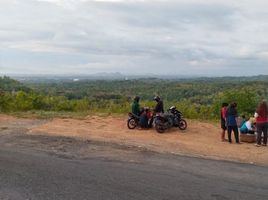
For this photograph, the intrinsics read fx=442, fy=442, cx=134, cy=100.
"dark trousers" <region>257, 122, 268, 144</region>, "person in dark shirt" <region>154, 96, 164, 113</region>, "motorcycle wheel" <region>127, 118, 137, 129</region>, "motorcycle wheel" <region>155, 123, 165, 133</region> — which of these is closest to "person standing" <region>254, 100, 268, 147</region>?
"dark trousers" <region>257, 122, 268, 144</region>

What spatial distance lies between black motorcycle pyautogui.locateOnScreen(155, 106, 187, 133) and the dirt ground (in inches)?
8.4

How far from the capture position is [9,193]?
866cm

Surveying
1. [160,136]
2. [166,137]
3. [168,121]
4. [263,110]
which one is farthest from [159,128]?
[263,110]

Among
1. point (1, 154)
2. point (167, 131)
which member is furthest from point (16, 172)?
point (167, 131)

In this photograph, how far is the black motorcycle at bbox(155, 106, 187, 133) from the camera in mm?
17625

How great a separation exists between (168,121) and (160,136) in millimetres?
1352

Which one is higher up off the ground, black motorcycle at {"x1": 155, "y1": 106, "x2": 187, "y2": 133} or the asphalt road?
black motorcycle at {"x1": 155, "y1": 106, "x2": 187, "y2": 133}

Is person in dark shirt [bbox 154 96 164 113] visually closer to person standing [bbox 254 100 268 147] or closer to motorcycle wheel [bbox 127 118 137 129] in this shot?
motorcycle wheel [bbox 127 118 137 129]

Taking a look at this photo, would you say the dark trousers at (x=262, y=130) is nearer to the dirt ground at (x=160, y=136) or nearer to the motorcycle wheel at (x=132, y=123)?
the dirt ground at (x=160, y=136)

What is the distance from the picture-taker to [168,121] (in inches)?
707

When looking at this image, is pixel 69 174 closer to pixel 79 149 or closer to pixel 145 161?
pixel 145 161

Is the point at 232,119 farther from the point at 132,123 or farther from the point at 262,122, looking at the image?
the point at 132,123

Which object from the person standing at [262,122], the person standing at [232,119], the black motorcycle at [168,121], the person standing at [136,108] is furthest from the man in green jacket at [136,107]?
the person standing at [262,122]

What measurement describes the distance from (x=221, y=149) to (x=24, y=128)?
8072 millimetres
